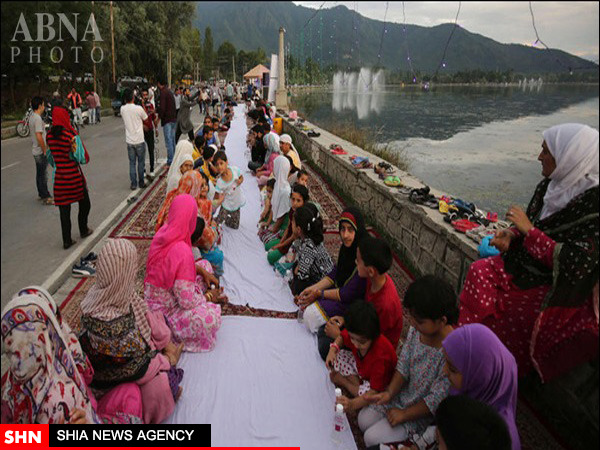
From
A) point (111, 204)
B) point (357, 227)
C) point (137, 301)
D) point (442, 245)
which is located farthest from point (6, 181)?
point (442, 245)

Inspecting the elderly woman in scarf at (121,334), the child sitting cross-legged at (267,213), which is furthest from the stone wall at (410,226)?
the elderly woman in scarf at (121,334)

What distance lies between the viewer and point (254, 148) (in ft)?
27.3

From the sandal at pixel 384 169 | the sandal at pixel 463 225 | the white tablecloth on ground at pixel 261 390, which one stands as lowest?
the white tablecloth on ground at pixel 261 390

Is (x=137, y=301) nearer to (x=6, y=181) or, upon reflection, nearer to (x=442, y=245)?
(x=442, y=245)

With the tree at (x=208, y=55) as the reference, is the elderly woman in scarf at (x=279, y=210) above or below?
below

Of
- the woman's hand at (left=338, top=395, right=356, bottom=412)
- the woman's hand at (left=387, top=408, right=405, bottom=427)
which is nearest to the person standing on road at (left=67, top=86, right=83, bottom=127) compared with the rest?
the woman's hand at (left=338, top=395, right=356, bottom=412)

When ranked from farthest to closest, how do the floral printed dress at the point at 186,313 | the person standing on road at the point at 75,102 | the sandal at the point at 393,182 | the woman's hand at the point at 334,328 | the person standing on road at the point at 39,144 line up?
the person standing on road at the point at 75,102 → the person standing on road at the point at 39,144 → the sandal at the point at 393,182 → the floral printed dress at the point at 186,313 → the woman's hand at the point at 334,328

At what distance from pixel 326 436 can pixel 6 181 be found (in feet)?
25.5

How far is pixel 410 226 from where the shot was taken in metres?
4.29

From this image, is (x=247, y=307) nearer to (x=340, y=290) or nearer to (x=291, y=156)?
(x=340, y=290)

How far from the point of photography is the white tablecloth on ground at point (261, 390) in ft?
7.43

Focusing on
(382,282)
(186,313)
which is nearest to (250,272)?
(186,313)

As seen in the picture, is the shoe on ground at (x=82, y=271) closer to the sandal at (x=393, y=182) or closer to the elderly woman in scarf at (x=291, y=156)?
the elderly woman in scarf at (x=291, y=156)

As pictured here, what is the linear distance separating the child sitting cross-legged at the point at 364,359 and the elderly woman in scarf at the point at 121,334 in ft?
3.54
